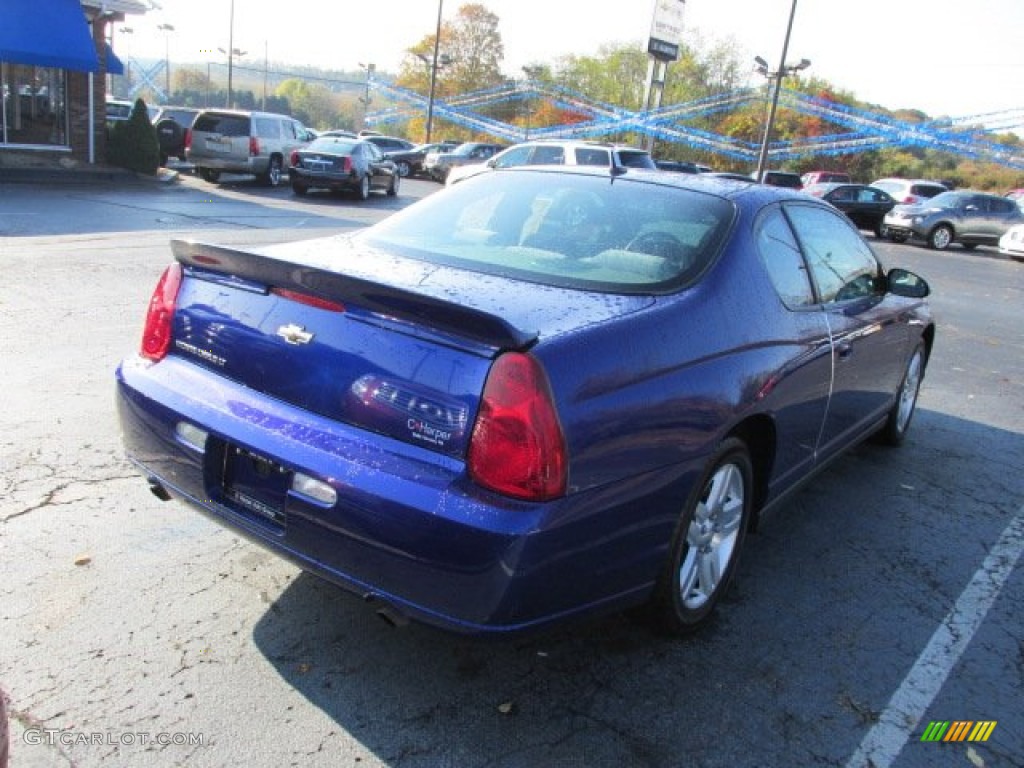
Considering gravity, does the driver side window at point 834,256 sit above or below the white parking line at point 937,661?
above

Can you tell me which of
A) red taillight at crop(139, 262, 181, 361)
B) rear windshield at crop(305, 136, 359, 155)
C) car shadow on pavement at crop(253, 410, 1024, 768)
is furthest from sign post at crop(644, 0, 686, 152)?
red taillight at crop(139, 262, 181, 361)

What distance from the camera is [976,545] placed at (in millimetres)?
4250

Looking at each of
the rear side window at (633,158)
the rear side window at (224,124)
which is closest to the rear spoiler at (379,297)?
the rear side window at (633,158)

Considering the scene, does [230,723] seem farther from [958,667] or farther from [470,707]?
[958,667]

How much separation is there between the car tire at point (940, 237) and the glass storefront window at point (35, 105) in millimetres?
22497

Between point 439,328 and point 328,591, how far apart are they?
131 cm

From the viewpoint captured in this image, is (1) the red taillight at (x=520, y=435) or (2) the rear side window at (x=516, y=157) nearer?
(1) the red taillight at (x=520, y=435)

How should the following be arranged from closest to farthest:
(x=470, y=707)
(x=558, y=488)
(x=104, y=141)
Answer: (x=558, y=488), (x=470, y=707), (x=104, y=141)

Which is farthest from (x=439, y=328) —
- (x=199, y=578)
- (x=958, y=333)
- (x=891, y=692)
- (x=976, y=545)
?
(x=958, y=333)

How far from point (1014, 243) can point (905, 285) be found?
20416 mm

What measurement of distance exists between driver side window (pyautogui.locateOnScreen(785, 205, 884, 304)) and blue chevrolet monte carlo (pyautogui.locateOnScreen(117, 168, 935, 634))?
0.62 feet

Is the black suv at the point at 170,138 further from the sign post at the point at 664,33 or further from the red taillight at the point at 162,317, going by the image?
the red taillight at the point at 162,317

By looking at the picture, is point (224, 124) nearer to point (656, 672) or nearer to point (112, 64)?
point (112, 64)

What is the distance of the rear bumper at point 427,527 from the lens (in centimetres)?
230
